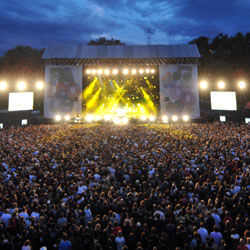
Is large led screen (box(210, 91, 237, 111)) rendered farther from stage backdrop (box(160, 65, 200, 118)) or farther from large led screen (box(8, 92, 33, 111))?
large led screen (box(8, 92, 33, 111))

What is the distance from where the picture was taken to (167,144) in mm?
14219

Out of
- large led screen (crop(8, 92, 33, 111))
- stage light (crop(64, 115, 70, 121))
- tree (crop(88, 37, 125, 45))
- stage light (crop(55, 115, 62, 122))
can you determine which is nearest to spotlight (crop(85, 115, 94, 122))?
stage light (crop(64, 115, 70, 121))

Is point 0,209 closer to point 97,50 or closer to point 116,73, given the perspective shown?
point 116,73

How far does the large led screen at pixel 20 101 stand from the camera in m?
29.0


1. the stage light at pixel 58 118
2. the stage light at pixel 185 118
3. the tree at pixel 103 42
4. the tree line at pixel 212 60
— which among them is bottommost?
the stage light at pixel 185 118

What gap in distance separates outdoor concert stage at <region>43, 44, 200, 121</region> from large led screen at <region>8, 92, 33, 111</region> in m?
2.34

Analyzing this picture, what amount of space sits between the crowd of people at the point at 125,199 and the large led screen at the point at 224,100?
17585mm

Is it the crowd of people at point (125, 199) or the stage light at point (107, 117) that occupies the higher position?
the stage light at point (107, 117)

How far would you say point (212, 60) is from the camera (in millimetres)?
44000

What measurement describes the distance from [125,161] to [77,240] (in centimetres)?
596

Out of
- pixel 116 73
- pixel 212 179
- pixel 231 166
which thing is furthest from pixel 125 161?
pixel 116 73

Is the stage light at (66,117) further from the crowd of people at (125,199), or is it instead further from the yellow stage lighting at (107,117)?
the crowd of people at (125,199)

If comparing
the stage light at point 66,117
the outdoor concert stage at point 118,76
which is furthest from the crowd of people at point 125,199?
the outdoor concert stage at point 118,76

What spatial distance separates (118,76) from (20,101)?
12.8 metres
